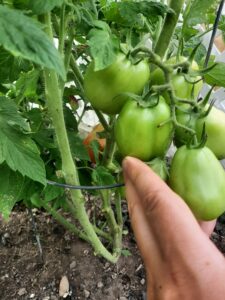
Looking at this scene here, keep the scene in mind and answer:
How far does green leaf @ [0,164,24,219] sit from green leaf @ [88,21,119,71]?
1.15ft

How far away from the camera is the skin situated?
49cm

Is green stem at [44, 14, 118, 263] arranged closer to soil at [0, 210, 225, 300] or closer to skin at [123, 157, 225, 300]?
skin at [123, 157, 225, 300]

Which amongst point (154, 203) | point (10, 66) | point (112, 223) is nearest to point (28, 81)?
point (10, 66)

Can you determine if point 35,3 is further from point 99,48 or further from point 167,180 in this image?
point 167,180

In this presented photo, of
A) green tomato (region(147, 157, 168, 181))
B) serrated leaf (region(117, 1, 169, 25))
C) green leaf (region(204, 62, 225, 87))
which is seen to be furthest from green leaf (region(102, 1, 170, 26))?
green tomato (region(147, 157, 168, 181))

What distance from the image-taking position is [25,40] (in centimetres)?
37

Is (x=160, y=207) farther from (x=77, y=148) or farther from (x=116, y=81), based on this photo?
(x=77, y=148)

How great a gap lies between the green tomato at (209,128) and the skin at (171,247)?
0.09m

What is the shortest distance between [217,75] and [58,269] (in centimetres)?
84

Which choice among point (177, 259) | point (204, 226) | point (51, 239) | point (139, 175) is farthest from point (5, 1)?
point (51, 239)

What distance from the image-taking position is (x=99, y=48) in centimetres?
53

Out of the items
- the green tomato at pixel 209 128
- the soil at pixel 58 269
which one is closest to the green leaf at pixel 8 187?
the green tomato at pixel 209 128

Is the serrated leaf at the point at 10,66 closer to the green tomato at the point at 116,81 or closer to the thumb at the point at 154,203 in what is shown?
the green tomato at the point at 116,81

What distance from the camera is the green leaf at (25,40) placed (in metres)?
0.37
